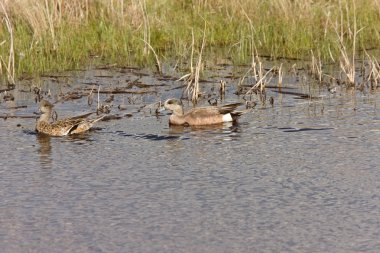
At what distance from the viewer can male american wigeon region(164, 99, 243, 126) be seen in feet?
→ 40.8

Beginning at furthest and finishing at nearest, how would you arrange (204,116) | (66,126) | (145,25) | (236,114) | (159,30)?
(159,30), (145,25), (236,114), (204,116), (66,126)

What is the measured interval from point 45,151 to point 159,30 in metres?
7.30

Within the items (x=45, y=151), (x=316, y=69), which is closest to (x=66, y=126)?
(x=45, y=151)

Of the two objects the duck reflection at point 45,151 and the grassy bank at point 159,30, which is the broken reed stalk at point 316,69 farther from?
the duck reflection at point 45,151

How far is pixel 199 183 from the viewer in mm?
9188

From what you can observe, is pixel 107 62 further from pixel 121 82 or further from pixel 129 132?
pixel 129 132

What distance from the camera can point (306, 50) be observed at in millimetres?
17531

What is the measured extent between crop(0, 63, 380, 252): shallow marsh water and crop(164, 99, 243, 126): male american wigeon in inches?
5.8

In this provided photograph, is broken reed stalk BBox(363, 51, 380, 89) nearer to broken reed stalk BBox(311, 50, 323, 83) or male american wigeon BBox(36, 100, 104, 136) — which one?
broken reed stalk BBox(311, 50, 323, 83)

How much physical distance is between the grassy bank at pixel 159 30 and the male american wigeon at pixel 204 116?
12.3 feet

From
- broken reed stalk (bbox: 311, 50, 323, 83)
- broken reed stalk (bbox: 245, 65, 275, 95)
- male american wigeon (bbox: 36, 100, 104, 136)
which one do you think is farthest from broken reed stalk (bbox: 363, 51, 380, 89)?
male american wigeon (bbox: 36, 100, 104, 136)

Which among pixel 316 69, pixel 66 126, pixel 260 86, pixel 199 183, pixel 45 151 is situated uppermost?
pixel 316 69

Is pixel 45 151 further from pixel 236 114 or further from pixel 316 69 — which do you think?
pixel 316 69

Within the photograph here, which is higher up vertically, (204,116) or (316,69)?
(316,69)
